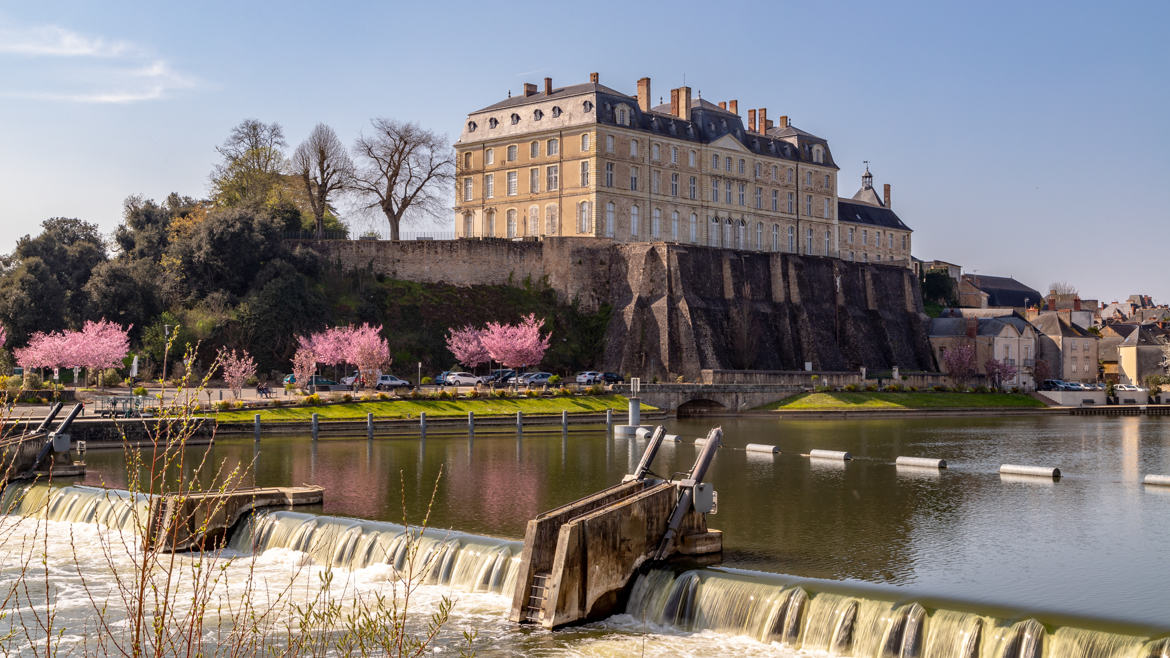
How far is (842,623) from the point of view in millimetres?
13859

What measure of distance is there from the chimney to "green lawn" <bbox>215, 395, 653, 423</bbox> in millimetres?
32085

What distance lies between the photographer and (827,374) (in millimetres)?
67500

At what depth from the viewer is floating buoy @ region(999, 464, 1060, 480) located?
30234 millimetres

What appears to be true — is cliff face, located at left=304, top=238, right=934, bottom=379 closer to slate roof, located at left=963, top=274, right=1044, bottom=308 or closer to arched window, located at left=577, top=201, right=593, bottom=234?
arched window, located at left=577, top=201, right=593, bottom=234

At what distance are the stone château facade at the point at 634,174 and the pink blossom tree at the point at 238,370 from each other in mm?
26131

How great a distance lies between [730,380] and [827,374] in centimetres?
776

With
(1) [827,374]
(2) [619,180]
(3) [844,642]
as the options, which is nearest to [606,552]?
(3) [844,642]

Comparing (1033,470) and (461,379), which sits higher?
(461,379)

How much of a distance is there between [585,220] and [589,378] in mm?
16950

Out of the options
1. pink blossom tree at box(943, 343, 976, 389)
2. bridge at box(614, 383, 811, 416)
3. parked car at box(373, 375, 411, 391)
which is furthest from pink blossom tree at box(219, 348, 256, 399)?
pink blossom tree at box(943, 343, 976, 389)

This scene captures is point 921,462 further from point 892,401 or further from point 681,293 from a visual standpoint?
point 681,293

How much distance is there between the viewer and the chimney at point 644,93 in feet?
260

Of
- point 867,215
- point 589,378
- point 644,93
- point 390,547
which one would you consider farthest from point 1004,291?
point 390,547

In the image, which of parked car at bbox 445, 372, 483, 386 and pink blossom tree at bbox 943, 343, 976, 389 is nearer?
parked car at bbox 445, 372, 483, 386
